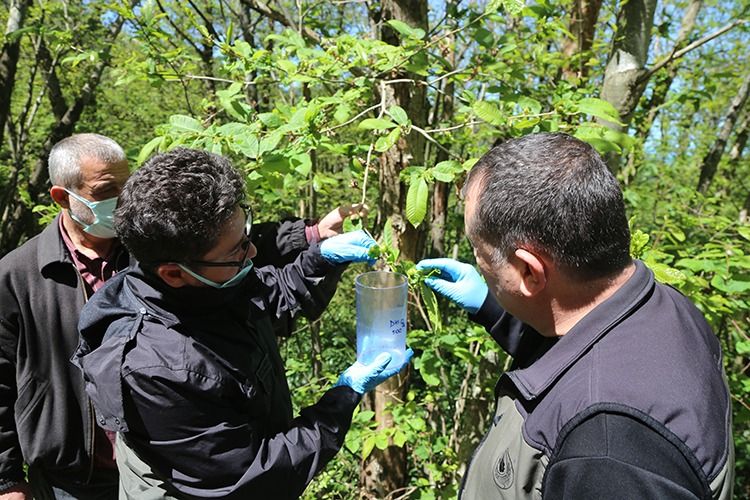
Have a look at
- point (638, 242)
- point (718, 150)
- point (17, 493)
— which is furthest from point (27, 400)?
point (718, 150)

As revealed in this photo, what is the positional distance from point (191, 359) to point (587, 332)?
107cm

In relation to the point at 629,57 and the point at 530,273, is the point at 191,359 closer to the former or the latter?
the point at 530,273

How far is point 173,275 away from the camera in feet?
5.20

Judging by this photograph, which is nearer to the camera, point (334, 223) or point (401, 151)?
point (334, 223)

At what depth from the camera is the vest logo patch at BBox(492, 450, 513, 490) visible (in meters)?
1.19

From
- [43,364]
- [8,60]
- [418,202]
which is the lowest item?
[43,364]

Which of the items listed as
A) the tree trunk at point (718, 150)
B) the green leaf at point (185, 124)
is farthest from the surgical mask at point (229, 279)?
the tree trunk at point (718, 150)

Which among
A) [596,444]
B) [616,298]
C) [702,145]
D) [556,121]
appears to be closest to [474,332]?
[556,121]

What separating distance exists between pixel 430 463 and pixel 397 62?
2.58 metres

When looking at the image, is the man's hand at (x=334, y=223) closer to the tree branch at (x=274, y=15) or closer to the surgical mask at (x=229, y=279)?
the surgical mask at (x=229, y=279)

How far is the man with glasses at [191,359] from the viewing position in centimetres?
146

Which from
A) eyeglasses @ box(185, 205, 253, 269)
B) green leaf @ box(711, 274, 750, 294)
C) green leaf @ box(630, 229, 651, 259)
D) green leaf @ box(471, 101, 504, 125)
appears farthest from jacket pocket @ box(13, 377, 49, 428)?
green leaf @ box(711, 274, 750, 294)

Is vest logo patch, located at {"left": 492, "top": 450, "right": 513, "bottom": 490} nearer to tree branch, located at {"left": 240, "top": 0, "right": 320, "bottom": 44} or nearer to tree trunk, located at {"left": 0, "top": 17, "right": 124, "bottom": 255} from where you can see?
tree branch, located at {"left": 240, "top": 0, "right": 320, "bottom": 44}

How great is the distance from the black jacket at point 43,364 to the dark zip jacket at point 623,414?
5.79 feet
